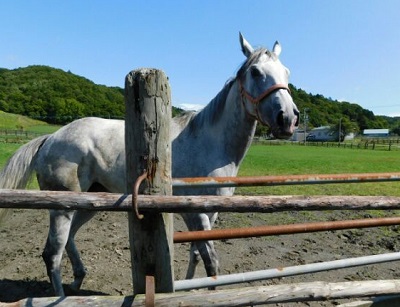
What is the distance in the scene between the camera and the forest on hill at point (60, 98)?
284 ft

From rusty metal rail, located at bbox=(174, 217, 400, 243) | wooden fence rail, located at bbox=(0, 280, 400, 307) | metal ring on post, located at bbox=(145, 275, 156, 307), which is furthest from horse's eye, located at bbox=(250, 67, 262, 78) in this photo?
metal ring on post, located at bbox=(145, 275, 156, 307)

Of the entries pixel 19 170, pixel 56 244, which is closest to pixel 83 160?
pixel 19 170

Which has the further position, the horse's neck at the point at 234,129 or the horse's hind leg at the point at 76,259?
the horse's hind leg at the point at 76,259

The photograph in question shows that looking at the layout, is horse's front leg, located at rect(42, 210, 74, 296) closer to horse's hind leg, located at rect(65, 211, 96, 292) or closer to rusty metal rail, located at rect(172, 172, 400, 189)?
horse's hind leg, located at rect(65, 211, 96, 292)

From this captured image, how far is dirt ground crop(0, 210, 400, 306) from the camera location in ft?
13.0

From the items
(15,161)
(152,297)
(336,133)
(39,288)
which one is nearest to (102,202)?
(152,297)

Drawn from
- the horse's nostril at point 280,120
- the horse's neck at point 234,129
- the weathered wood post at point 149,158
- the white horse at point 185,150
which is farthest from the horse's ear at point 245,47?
the weathered wood post at point 149,158

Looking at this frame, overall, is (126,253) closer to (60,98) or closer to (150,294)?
(150,294)

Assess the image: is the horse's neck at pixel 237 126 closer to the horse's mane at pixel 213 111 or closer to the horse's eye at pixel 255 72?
the horse's mane at pixel 213 111

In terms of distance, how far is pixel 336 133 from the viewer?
313 feet

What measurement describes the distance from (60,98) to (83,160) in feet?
313

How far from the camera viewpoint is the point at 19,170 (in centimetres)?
358

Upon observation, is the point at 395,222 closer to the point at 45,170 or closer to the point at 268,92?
the point at 268,92

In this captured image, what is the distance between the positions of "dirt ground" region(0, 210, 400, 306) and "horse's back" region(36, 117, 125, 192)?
1.27 metres
